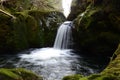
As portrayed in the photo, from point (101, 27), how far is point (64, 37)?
3.29 meters

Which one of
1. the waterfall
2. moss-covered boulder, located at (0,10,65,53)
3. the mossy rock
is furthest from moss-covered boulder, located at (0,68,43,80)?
the waterfall

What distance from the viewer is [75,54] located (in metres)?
13.2

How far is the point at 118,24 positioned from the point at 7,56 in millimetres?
5790

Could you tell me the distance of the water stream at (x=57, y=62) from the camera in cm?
936

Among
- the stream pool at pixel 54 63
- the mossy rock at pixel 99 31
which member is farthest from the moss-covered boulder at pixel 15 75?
the mossy rock at pixel 99 31

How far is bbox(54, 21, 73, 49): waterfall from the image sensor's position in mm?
14812

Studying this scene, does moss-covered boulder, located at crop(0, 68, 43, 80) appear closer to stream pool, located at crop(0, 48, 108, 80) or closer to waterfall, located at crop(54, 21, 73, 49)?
stream pool, located at crop(0, 48, 108, 80)

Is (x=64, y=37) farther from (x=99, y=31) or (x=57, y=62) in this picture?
(x=57, y=62)

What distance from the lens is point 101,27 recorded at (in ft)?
40.4

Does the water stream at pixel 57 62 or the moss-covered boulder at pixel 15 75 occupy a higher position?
the moss-covered boulder at pixel 15 75

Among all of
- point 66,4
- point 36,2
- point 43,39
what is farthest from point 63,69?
point 66,4

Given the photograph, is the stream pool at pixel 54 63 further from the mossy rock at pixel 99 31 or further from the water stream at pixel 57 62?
the mossy rock at pixel 99 31

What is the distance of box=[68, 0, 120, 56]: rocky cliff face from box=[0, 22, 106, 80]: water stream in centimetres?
76

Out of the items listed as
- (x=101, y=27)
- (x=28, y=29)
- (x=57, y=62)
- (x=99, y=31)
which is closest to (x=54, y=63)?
(x=57, y=62)
